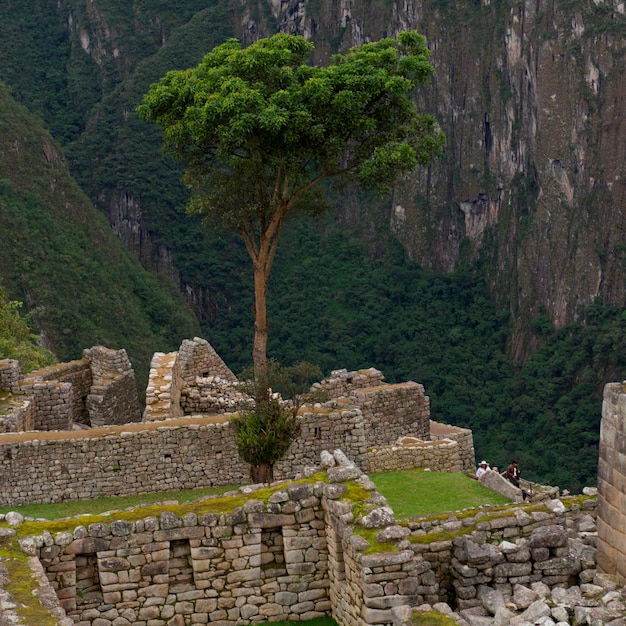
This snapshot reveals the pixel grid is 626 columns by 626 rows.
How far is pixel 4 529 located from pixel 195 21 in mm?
183338

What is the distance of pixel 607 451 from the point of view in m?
7.82

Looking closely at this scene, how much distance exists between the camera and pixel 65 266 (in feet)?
367

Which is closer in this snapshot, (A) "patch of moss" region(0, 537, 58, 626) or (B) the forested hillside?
(A) "patch of moss" region(0, 537, 58, 626)

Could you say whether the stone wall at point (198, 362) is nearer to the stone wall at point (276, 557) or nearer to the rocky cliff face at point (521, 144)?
the stone wall at point (276, 557)

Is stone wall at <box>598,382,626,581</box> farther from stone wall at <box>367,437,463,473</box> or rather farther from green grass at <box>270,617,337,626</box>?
stone wall at <box>367,437,463,473</box>

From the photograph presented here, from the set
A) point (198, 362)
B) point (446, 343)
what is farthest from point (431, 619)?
point (446, 343)

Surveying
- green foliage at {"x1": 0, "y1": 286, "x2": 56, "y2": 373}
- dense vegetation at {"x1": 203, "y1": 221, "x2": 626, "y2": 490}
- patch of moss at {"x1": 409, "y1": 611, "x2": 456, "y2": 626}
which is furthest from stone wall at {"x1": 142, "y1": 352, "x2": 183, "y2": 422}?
dense vegetation at {"x1": 203, "y1": 221, "x2": 626, "y2": 490}

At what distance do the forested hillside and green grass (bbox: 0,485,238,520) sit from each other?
82.4 metres

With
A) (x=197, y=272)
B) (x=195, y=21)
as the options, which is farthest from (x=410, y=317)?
(x=195, y=21)

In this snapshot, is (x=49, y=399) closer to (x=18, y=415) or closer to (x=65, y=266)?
(x=18, y=415)

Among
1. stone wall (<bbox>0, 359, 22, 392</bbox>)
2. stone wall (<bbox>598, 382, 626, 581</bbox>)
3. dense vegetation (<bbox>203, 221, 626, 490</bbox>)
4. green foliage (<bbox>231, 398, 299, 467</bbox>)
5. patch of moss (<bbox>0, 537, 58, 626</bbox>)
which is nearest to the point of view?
patch of moss (<bbox>0, 537, 58, 626</bbox>)

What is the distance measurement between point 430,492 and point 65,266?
9960 cm

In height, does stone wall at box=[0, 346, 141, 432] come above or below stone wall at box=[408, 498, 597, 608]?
below

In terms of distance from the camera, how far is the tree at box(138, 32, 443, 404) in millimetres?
19859
